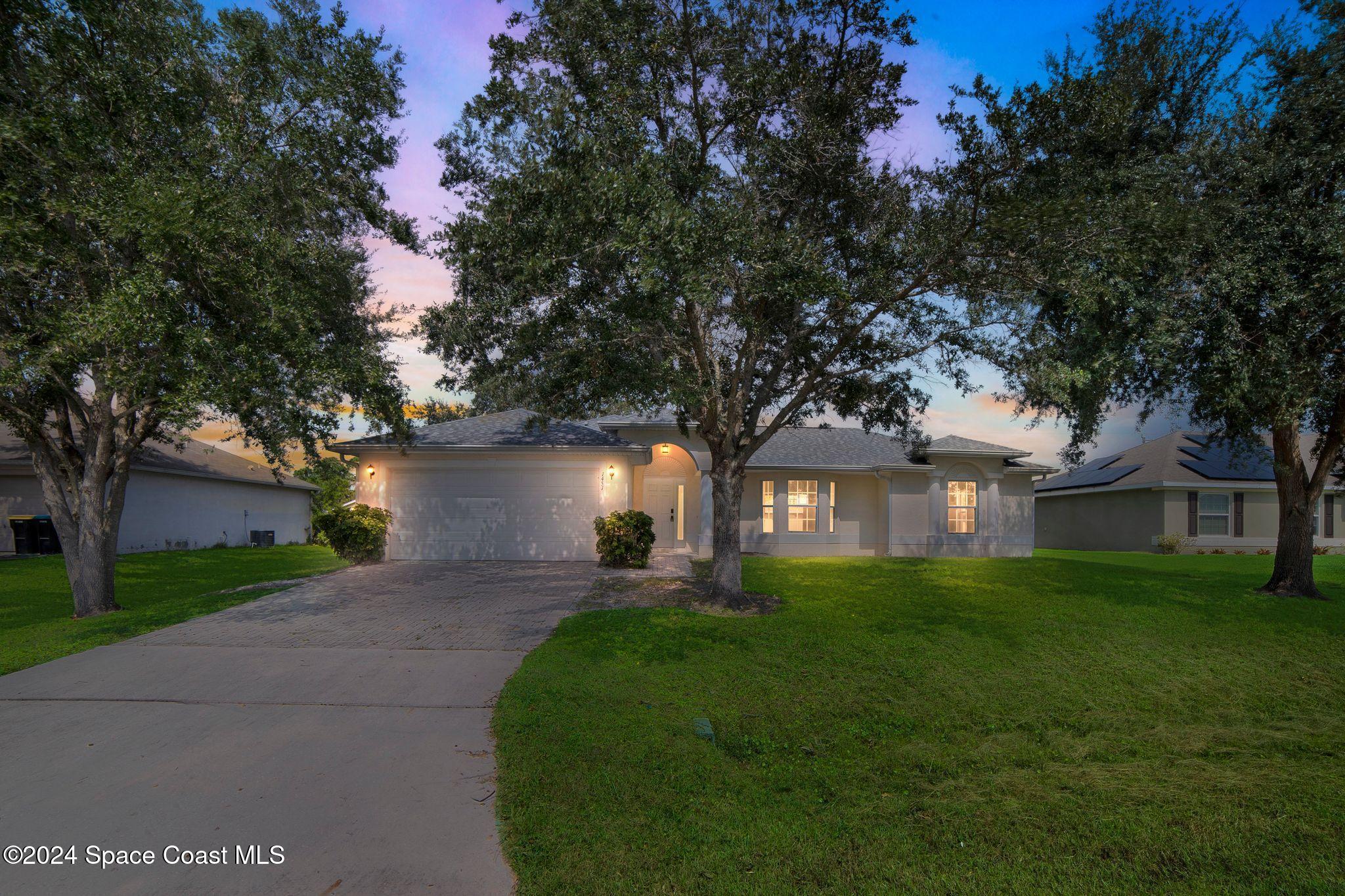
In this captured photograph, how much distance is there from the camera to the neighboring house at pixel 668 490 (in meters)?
17.1

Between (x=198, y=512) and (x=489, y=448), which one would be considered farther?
(x=198, y=512)

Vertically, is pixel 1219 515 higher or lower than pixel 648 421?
lower

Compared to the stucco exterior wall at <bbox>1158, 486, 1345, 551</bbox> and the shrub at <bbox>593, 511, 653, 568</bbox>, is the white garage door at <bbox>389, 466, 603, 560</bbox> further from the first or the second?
the stucco exterior wall at <bbox>1158, 486, 1345, 551</bbox>

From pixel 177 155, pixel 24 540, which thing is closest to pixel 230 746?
pixel 177 155

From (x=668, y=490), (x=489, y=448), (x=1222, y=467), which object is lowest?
(x=668, y=490)

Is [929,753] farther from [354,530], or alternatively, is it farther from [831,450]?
[831,450]

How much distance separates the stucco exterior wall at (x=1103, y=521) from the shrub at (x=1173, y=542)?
28cm

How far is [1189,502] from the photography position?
23469 mm

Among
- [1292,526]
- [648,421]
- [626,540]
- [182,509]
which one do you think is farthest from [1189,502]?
[182,509]

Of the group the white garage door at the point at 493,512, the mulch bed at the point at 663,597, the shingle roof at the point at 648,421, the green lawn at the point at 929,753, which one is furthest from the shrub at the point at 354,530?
the green lawn at the point at 929,753

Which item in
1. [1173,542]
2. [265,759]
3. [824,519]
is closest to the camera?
[265,759]

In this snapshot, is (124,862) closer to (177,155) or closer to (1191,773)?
(1191,773)

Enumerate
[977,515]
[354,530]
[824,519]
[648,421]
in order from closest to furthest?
[354,530] → [648,421] → [824,519] → [977,515]

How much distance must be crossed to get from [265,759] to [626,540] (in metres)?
10.6
